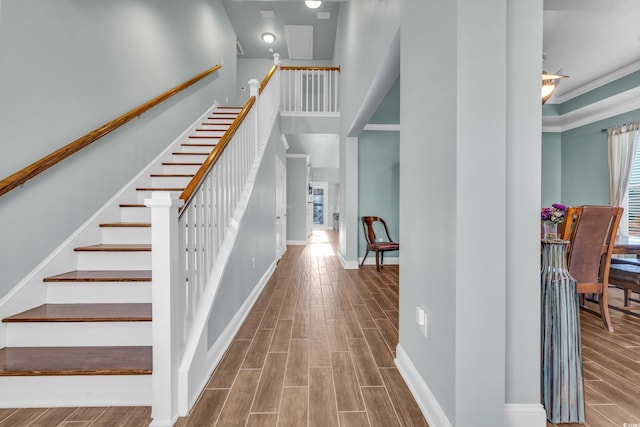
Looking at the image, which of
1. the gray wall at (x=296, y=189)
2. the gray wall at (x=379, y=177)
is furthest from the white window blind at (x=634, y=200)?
the gray wall at (x=296, y=189)

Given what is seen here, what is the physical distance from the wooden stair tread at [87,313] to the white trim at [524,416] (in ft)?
6.36

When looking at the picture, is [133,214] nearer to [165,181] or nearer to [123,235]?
[123,235]

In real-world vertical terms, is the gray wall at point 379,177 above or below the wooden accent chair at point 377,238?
above

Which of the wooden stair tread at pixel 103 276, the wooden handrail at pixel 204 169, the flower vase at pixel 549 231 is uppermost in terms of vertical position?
the wooden handrail at pixel 204 169

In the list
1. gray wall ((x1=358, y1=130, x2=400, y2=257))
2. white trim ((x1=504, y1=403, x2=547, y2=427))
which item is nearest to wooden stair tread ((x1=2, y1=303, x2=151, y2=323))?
white trim ((x1=504, y1=403, x2=547, y2=427))

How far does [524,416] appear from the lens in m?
1.33

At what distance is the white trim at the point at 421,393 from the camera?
1.37 metres

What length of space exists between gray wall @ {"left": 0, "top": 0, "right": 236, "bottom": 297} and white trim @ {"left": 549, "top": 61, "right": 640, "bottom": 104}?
260 inches

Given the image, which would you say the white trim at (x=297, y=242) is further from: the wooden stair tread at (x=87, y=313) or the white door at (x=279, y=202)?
the wooden stair tread at (x=87, y=313)

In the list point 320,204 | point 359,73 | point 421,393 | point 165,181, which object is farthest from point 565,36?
point 320,204

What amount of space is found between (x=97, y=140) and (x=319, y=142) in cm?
462

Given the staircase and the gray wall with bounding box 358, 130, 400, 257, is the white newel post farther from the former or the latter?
the gray wall with bounding box 358, 130, 400, 257

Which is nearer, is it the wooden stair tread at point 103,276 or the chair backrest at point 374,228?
the wooden stair tread at point 103,276

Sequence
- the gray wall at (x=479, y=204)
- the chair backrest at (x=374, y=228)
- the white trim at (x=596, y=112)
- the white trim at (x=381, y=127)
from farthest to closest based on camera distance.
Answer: the white trim at (x=381, y=127)
the chair backrest at (x=374, y=228)
the white trim at (x=596, y=112)
the gray wall at (x=479, y=204)
